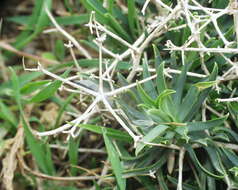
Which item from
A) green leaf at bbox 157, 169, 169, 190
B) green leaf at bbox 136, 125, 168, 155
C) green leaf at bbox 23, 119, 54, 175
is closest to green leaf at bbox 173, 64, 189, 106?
green leaf at bbox 136, 125, 168, 155

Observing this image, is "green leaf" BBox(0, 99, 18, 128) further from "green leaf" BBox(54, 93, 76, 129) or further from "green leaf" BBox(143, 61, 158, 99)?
"green leaf" BBox(143, 61, 158, 99)

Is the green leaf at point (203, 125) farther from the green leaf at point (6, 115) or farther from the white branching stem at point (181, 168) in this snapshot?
the green leaf at point (6, 115)

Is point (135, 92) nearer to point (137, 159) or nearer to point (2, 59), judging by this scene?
point (137, 159)

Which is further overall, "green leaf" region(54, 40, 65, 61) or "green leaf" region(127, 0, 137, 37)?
"green leaf" region(54, 40, 65, 61)

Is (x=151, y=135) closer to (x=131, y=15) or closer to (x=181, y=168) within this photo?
(x=181, y=168)

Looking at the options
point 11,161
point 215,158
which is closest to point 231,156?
point 215,158

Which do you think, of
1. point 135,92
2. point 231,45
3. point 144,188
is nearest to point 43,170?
point 144,188

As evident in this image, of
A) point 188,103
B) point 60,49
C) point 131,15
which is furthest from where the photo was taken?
point 60,49
